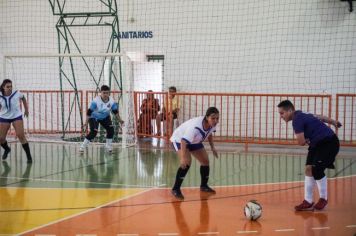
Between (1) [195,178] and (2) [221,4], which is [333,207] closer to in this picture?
(1) [195,178]

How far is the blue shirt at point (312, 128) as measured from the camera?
8266mm

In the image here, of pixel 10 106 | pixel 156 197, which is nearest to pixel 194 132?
pixel 156 197

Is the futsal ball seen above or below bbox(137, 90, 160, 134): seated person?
below

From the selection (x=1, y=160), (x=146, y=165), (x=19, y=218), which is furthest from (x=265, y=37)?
(x=19, y=218)

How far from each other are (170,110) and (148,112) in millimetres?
1204

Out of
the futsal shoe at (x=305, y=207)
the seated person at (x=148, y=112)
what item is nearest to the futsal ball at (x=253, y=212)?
the futsal shoe at (x=305, y=207)

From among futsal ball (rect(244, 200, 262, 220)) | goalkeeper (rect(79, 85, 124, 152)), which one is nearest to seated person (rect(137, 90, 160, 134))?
goalkeeper (rect(79, 85, 124, 152))

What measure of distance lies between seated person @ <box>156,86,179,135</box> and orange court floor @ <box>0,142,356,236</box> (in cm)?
268

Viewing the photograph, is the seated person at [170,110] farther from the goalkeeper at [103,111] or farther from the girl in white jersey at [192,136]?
the girl in white jersey at [192,136]

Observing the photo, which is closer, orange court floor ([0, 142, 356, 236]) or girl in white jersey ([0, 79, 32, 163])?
orange court floor ([0, 142, 356, 236])

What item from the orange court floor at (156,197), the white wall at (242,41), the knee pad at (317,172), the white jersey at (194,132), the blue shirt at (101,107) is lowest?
the orange court floor at (156,197)

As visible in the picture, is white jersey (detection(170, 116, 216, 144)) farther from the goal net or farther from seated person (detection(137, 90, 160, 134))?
seated person (detection(137, 90, 160, 134))

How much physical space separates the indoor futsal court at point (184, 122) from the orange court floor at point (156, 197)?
0.12 ft

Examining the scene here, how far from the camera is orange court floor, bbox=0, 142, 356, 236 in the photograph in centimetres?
736
